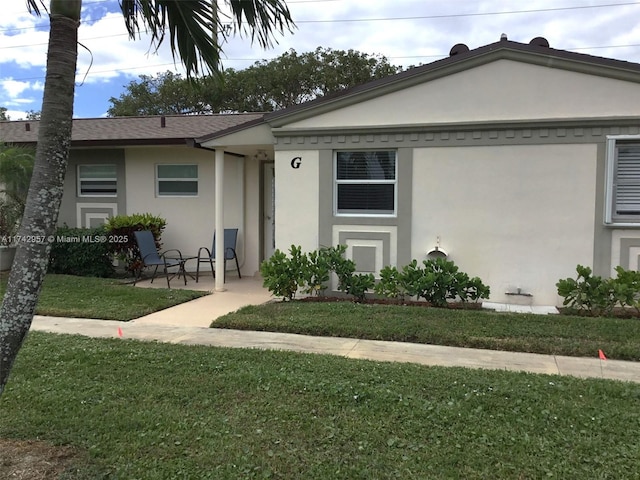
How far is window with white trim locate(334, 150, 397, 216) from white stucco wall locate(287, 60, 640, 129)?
0.57 m

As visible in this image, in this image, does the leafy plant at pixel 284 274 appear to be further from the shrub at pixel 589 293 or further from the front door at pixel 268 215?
the shrub at pixel 589 293

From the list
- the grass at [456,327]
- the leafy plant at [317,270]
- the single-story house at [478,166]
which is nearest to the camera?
the grass at [456,327]

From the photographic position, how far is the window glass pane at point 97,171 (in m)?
12.3

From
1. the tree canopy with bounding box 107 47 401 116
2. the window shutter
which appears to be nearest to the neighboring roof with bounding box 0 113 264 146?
the window shutter

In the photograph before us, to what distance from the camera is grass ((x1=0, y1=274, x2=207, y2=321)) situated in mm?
7688

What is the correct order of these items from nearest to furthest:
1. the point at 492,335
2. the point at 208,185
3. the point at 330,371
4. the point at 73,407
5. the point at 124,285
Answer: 1. the point at 73,407
2. the point at 330,371
3. the point at 492,335
4. the point at 124,285
5. the point at 208,185

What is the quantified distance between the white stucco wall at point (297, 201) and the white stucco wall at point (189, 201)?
8.63 ft

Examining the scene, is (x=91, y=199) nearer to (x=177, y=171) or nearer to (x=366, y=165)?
(x=177, y=171)

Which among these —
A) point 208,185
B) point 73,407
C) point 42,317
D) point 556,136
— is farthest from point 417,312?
point 208,185

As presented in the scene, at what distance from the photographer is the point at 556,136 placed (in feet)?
25.7

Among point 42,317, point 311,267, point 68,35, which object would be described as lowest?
point 42,317

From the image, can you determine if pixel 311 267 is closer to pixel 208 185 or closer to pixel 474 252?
pixel 474 252

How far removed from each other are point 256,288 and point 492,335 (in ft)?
16.7

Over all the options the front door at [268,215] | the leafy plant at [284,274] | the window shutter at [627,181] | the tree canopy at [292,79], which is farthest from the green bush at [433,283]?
the tree canopy at [292,79]
